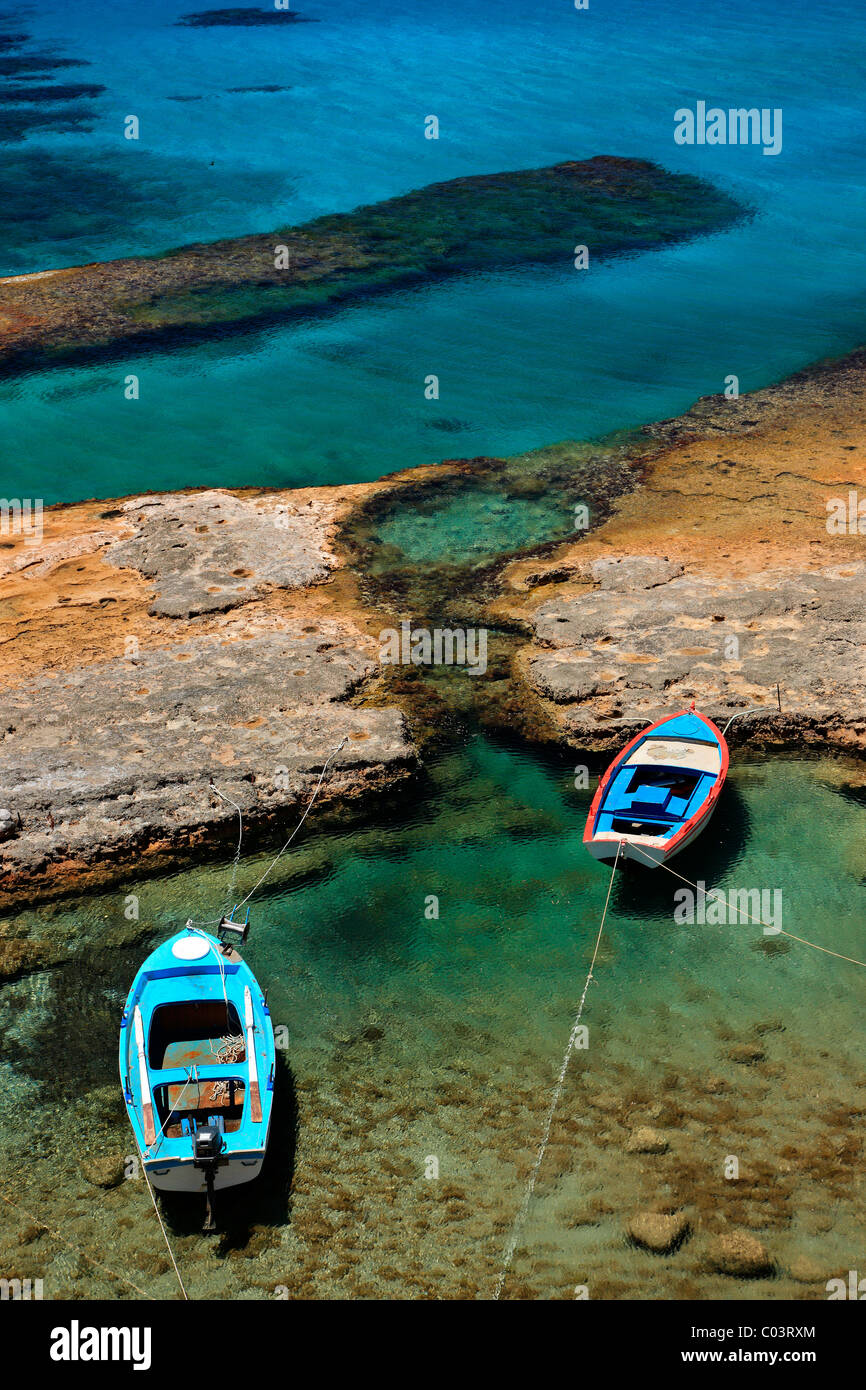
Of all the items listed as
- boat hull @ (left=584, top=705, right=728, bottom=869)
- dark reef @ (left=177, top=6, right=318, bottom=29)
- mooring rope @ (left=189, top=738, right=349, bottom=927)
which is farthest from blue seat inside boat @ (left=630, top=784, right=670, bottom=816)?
dark reef @ (left=177, top=6, right=318, bottom=29)

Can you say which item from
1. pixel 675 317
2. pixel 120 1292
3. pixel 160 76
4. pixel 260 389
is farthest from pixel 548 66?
pixel 120 1292

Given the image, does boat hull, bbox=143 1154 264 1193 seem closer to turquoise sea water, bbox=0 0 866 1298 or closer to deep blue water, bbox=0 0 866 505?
turquoise sea water, bbox=0 0 866 1298

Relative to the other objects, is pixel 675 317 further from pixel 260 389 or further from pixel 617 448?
pixel 260 389

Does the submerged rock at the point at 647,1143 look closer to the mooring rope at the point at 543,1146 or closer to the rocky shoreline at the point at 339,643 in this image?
the mooring rope at the point at 543,1146

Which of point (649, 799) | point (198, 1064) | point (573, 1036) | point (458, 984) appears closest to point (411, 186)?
point (649, 799)

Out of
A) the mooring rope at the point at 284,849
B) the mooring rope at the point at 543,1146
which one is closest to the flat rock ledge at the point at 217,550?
the mooring rope at the point at 284,849

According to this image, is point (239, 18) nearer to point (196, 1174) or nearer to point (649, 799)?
point (649, 799)
